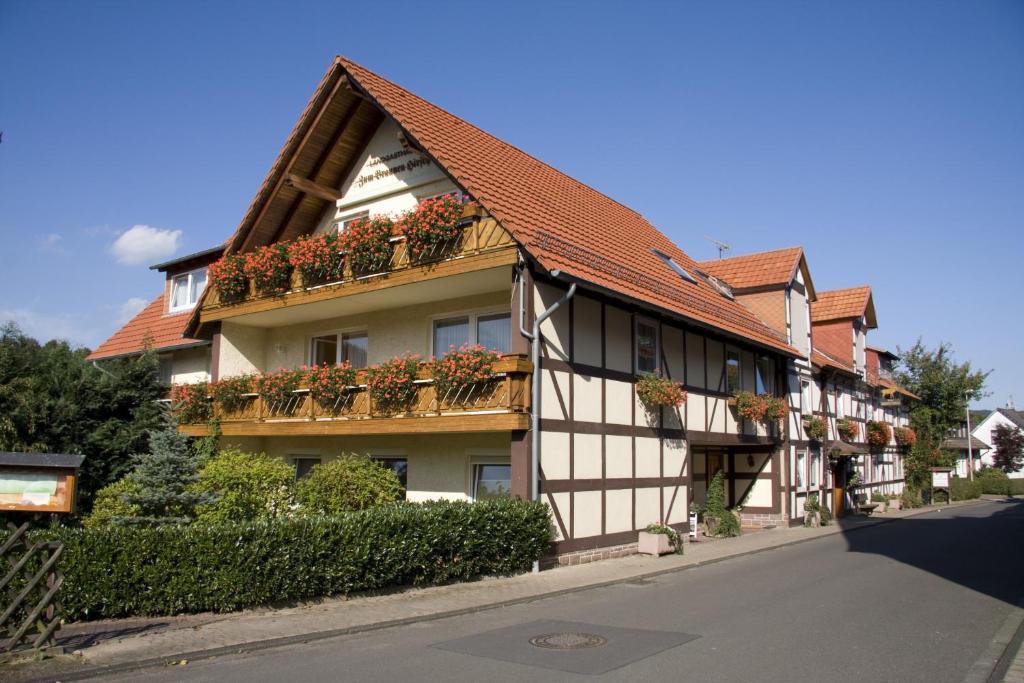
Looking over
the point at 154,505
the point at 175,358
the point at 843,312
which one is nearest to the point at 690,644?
the point at 154,505

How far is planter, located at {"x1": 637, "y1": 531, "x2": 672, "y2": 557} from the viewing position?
662 inches

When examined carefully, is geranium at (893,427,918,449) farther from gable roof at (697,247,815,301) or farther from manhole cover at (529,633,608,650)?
manhole cover at (529,633,608,650)

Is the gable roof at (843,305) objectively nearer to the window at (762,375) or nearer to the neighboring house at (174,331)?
the window at (762,375)

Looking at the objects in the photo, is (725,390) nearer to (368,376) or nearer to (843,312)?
(368,376)

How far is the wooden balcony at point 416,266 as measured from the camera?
14.6m

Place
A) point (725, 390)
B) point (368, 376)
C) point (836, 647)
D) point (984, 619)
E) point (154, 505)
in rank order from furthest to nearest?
point (725, 390), point (368, 376), point (154, 505), point (984, 619), point (836, 647)

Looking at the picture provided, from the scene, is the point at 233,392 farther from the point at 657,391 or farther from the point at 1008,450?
the point at 1008,450

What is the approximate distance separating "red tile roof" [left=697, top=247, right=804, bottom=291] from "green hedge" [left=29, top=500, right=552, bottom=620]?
17.4 m

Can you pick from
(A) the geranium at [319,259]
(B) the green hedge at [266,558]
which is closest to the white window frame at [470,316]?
(A) the geranium at [319,259]

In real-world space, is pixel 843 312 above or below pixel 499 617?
above

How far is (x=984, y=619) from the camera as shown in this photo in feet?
34.1

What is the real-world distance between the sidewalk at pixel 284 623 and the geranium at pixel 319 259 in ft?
24.8

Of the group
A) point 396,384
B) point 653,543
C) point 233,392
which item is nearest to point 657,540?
point 653,543

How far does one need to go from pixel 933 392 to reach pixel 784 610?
146 feet
